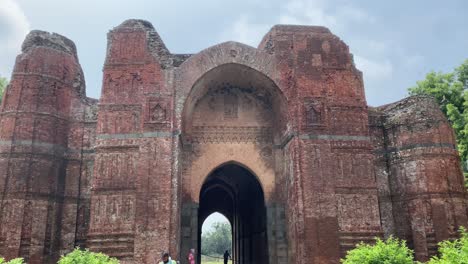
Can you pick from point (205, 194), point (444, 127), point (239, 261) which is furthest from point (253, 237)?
point (444, 127)

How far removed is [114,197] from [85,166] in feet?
6.59

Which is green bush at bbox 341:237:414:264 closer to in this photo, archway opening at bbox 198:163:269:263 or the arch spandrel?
the arch spandrel

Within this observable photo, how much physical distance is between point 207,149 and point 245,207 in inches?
201

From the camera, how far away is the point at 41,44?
12438 mm

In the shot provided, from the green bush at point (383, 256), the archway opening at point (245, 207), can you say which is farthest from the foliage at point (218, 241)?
the green bush at point (383, 256)

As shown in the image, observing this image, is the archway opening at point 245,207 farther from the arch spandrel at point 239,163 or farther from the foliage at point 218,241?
the foliage at point 218,241

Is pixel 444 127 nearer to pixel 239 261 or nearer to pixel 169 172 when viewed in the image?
pixel 169 172

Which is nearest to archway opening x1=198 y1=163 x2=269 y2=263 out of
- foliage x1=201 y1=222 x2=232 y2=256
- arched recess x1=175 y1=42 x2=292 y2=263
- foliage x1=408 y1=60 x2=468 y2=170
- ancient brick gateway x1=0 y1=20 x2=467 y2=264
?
arched recess x1=175 y1=42 x2=292 y2=263

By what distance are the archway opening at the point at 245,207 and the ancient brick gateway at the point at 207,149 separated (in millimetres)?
1231

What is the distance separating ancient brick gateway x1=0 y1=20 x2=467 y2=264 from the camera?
35.6 feet

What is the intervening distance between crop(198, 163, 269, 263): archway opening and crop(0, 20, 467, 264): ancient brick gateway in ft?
4.04

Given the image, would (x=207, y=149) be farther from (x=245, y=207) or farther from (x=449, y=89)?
(x=449, y=89)

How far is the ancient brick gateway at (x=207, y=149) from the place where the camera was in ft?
35.6

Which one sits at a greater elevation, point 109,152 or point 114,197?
point 109,152
